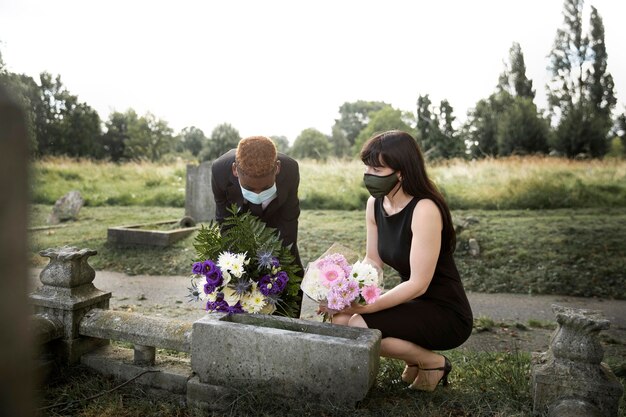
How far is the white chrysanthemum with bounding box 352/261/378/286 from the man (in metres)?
1.09

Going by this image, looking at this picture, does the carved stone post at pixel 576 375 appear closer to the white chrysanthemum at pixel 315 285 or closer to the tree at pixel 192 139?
the white chrysanthemum at pixel 315 285

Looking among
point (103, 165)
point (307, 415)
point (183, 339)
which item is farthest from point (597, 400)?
point (103, 165)

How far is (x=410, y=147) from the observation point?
122 inches

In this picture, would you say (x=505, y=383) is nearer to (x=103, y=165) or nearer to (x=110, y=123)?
(x=103, y=165)

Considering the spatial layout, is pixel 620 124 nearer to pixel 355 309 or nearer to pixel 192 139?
pixel 355 309

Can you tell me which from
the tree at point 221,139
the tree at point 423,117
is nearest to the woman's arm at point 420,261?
the tree at point 423,117

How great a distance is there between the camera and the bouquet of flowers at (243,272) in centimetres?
297

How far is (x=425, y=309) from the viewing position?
3082 mm

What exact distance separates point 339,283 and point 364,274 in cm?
16

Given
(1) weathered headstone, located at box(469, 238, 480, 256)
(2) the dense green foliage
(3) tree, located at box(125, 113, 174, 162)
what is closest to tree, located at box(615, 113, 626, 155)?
(2) the dense green foliage

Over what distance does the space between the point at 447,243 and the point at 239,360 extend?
1.48 metres

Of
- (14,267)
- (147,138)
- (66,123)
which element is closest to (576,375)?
(14,267)

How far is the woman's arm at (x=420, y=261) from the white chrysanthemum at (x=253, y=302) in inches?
20.4

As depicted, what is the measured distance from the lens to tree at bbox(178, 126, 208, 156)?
3691 cm
